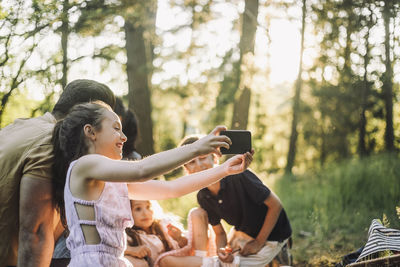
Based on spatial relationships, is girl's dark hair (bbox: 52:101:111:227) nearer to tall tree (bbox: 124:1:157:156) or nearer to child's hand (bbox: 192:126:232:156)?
child's hand (bbox: 192:126:232:156)

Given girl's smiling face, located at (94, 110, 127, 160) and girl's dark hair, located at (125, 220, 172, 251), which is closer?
girl's smiling face, located at (94, 110, 127, 160)

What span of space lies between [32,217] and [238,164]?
1.23 m

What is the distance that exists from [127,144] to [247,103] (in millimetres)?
3374

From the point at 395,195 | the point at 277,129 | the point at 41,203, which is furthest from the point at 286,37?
the point at 277,129

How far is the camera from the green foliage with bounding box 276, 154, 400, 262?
4094mm

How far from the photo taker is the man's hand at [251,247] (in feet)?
10.7

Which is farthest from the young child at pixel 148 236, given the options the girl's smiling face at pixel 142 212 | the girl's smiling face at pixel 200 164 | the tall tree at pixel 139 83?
the tall tree at pixel 139 83

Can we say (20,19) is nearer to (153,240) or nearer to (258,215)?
(153,240)

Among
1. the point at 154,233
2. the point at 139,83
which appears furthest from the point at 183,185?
the point at 139,83

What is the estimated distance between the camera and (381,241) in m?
2.61

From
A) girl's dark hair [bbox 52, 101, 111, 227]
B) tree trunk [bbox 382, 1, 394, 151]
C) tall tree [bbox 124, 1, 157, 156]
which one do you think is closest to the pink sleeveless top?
girl's dark hair [bbox 52, 101, 111, 227]

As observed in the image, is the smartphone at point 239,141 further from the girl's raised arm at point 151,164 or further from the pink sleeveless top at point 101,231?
the pink sleeveless top at point 101,231

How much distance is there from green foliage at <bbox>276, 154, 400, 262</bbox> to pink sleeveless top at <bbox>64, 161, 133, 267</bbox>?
2285 mm

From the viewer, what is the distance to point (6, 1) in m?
3.40
